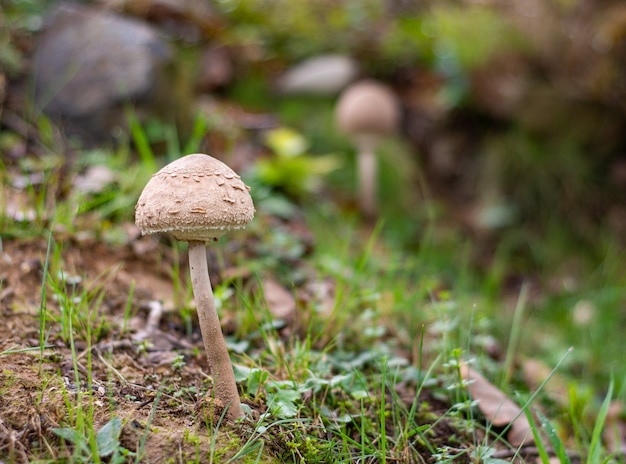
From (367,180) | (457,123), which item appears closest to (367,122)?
(367,180)

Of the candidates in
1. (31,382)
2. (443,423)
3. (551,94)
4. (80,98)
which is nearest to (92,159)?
(80,98)

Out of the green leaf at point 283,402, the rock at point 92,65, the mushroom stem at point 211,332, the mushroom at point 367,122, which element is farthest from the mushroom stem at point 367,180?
the mushroom stem at point 211,332

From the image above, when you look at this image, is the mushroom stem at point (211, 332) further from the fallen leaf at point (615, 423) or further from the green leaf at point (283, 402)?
the fallen leaf at point (615, 423)

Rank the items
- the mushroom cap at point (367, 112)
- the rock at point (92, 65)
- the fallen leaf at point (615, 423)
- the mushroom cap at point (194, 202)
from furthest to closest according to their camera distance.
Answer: the mushroom cap at point (367, 112) < the rock at point (92, 65) < the fallen leaf at point (615, 423) < the mushroom cap at point (194, 202)

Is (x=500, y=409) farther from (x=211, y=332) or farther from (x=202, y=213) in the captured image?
(x=202, y=213)

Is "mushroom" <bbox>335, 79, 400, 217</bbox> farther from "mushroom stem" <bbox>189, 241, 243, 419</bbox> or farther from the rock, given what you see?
"mushroom stem" <bbox>189, 241, 243, 419</bbox>

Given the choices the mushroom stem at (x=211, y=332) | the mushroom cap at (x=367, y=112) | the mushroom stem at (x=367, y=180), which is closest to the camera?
the mushroom stem at (x=211, y=332)
